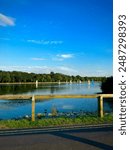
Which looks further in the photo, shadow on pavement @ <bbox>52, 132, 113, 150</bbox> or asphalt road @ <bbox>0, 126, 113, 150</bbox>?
asphalt road @ <bbox>0, 126, 113, 150</bbox>

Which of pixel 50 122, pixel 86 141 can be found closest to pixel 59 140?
pixel 86 141

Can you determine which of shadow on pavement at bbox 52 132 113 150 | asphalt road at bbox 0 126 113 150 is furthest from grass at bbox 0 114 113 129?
shadow on pavement at bbox 52 132 113 150

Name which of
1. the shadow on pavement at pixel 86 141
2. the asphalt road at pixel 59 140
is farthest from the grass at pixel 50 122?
the shadow on pavement at pixel 86 141

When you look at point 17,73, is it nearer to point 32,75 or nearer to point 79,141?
point 32,75

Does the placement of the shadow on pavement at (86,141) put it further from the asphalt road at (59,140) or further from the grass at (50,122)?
the grass at (50,122)

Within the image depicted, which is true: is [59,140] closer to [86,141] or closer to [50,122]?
[86,141]

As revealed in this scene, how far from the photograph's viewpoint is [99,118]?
12672 mm

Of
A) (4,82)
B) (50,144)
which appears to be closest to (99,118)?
(50,144)

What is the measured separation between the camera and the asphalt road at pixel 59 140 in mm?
7152

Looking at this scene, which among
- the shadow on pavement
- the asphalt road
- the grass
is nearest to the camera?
the shadow on pavement

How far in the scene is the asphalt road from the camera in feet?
23.5

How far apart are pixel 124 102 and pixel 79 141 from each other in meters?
5.46

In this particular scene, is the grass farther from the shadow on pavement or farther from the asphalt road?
the shadow on pavement

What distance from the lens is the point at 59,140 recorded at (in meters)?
7.97
